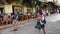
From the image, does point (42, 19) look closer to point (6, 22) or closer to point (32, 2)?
point (6, 22)

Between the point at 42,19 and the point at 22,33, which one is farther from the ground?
the point at 42,19

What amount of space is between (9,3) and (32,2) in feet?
25.2

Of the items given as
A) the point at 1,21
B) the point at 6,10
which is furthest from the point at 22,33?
the point at 6,10

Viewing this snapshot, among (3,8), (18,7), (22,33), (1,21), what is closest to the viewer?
(22,33)

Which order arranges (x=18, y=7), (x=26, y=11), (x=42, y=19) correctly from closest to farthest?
1. (x=42, y=19)
2. (x=18, y=7)
3. (x=26, y=11)

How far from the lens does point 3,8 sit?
84.5ft

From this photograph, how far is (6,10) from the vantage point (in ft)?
84.8

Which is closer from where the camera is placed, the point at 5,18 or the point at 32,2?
the point at 5,18

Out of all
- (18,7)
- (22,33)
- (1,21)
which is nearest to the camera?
(22,33)

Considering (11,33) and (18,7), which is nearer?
(11,33)

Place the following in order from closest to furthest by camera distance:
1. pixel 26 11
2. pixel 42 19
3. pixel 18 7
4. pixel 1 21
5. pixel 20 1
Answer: pixel 42 19 < pixel 1 21 < pixel 20 1 < pixel 18 7 < pixel 26 11

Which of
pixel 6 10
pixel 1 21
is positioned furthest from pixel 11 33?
pixel 6 10

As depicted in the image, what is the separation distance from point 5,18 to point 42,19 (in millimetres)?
9946

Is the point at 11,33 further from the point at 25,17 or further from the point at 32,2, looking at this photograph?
the point at 32,2
